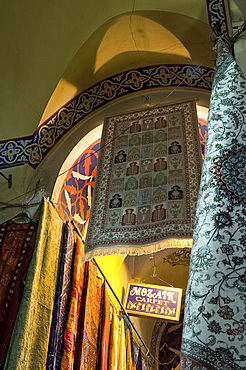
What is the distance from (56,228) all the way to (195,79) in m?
2.60

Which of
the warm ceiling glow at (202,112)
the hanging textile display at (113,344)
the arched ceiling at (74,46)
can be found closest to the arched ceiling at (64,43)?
the arched ceiling at (74,46)

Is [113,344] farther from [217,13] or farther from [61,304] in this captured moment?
[217,13]

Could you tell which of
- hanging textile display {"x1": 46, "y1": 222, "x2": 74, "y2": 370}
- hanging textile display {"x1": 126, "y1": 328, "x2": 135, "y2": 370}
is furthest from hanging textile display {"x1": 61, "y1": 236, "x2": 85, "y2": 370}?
hanging textile display {"x1": 126, "y1": 328, "x2": 135, "y2": 370}

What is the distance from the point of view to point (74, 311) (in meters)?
4.19

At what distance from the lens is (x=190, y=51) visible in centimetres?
532

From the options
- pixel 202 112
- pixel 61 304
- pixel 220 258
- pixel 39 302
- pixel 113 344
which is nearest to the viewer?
pixel 220 258

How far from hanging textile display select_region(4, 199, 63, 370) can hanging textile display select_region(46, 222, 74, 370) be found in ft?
0.17

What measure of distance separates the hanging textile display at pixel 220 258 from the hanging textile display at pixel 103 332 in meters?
3.06

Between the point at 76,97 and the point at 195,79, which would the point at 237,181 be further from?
the point at 76,97

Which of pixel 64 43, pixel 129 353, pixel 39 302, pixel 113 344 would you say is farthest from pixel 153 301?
pixel 64 43

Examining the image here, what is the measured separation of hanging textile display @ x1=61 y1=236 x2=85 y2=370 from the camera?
3924 mm

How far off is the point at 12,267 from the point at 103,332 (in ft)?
4.20

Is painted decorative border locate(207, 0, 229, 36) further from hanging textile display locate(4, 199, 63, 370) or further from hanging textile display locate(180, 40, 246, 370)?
hanging textile display locate(4, 199, 63, 370)

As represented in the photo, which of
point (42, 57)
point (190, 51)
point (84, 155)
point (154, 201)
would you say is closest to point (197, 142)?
point (154, 201)
